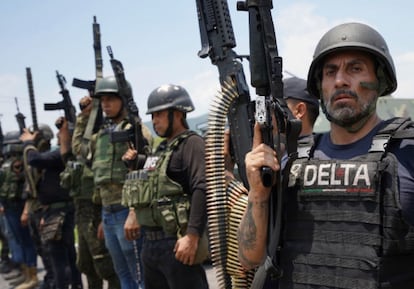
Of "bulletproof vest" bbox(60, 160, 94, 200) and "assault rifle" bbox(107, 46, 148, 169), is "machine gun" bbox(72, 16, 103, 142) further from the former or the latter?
"assault rifle" bbox(107, 46, 148, 169)

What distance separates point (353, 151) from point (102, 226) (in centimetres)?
345

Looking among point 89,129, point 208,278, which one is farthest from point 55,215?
point 208,278

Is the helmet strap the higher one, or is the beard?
the beard

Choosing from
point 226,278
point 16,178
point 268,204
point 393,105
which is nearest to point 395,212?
point 268,204

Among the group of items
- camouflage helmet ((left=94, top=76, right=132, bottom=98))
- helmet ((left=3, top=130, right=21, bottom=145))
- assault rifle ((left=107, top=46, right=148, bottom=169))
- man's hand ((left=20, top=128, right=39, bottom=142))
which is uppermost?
camouflage helmet ((left=94, top=76, right=132, bottom=98))

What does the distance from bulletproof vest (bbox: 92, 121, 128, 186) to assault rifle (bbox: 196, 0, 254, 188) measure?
5.37 feet

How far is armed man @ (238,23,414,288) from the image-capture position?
163cm

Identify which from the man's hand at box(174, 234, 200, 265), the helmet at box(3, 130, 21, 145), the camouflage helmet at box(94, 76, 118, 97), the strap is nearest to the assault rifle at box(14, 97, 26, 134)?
the helmet at box(3, 130, 21, 145)

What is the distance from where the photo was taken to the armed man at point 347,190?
5.33ft

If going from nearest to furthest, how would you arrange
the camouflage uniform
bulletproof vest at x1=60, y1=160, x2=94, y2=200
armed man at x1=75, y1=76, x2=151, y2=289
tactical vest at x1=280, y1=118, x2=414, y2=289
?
tactical vest at x1=280, y1=118, x2=414, y2=289, armed man at x1=75, y1=76, x2=151, y2=289, the camouflage uniform, bulletproof vest at x1=60, y1=160, x2=94, y2=200

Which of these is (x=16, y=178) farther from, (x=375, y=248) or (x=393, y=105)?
(x=393, y=105)

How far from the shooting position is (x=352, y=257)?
65.7 inches

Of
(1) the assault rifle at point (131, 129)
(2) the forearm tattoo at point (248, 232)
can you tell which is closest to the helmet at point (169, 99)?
(1) the assault rifle at point (131, 129)

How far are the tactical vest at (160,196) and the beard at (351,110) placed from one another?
1904 millimetres
